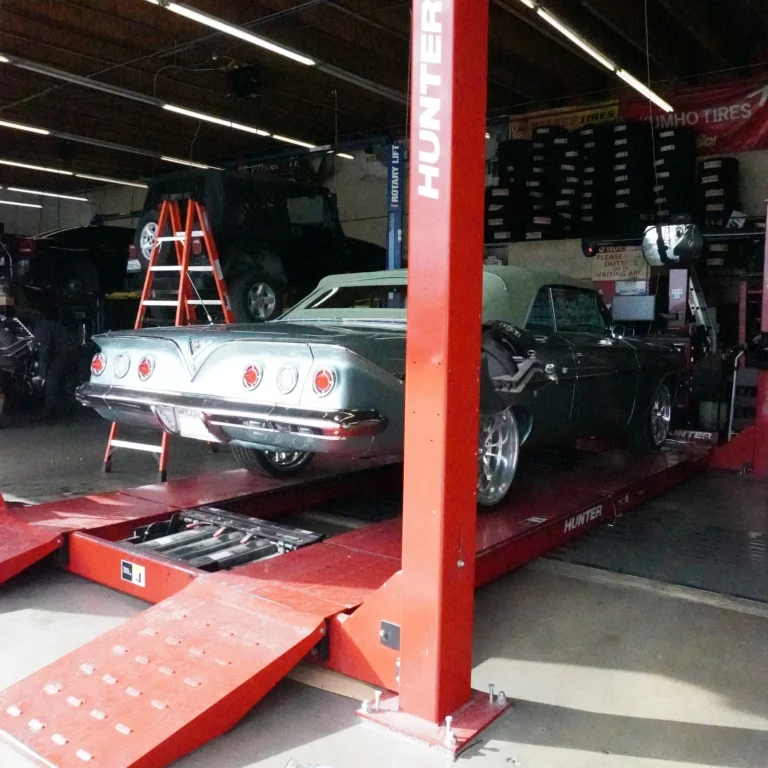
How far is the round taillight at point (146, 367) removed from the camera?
3.99m

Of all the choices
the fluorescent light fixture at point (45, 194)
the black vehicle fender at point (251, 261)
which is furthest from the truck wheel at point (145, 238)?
the fluorescent light fixture at point (45, 194)

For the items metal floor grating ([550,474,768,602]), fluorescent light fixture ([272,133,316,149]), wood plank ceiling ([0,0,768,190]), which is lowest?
metal floor grating ([550,474,768,602])

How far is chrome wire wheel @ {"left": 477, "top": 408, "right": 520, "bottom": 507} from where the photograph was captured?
420 centimetres

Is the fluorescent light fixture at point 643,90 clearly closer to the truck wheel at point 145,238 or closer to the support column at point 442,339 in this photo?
the truck wheel at point 145,238

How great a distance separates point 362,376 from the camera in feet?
10.8

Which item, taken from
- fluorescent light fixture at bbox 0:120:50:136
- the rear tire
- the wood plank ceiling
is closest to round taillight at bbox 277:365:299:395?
the rear tire

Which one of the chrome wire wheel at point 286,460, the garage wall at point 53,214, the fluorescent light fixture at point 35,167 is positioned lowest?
the chrome wire wheel at point 286,460

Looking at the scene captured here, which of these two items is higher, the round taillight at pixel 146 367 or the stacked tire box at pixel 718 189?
the stacked tire box at pixel 718 189

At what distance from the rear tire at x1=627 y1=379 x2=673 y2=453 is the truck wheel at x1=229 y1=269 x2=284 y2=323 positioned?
398 centimetres

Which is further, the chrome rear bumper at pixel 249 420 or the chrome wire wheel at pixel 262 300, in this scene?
the chrome wire wheel at pixel 262 300

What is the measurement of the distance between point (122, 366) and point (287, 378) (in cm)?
119

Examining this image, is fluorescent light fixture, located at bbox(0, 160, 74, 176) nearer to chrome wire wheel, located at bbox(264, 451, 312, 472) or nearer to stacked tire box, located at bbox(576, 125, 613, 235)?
stacked tire box, located at bbox(576, 125, 613, 235)

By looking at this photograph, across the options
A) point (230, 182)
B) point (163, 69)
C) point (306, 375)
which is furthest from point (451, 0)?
point (163, 69)

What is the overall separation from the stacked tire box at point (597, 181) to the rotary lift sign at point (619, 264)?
334mm
